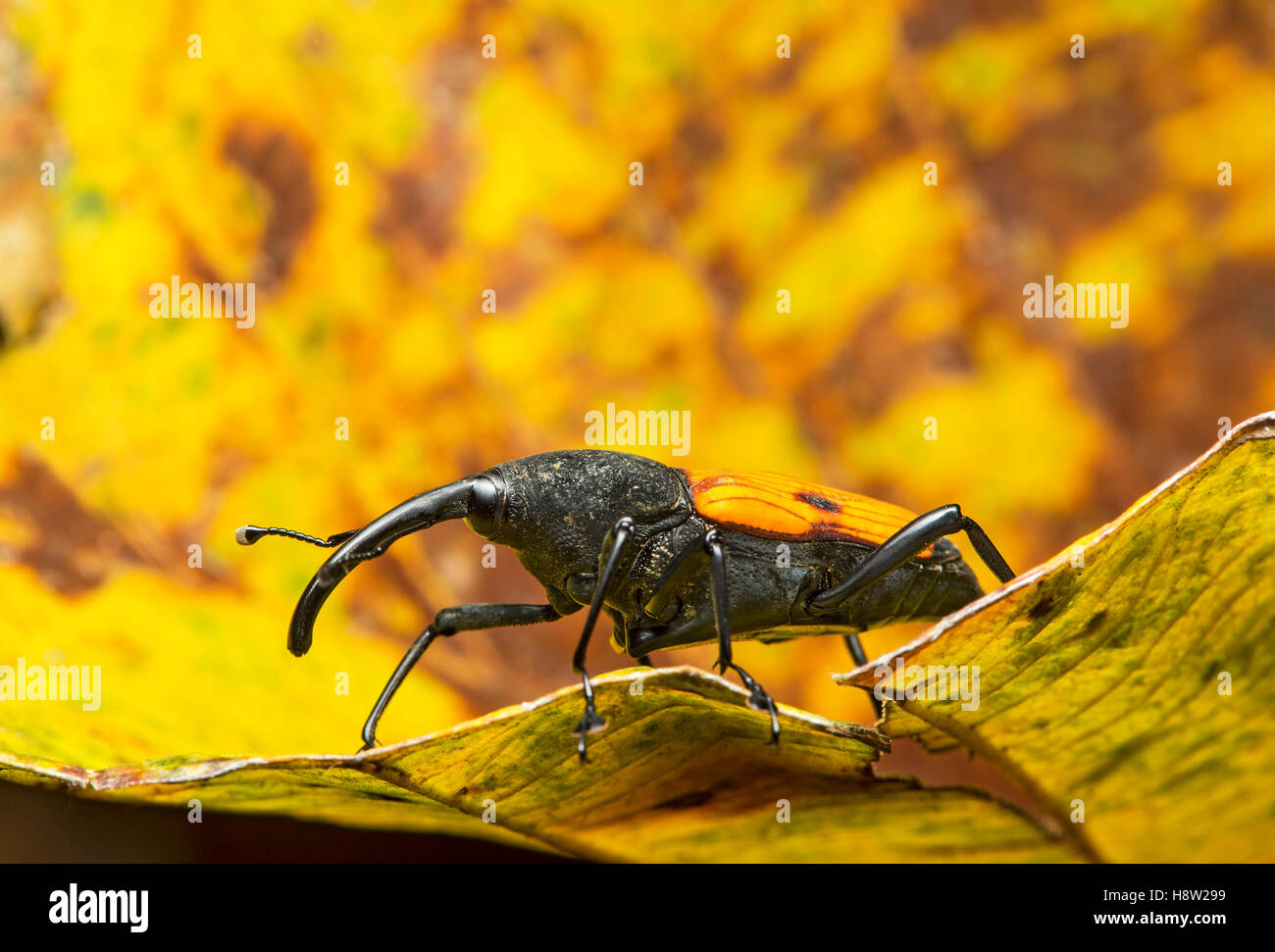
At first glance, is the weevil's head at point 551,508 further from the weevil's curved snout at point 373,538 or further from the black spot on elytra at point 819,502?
the black spot on elytra at point 819,502

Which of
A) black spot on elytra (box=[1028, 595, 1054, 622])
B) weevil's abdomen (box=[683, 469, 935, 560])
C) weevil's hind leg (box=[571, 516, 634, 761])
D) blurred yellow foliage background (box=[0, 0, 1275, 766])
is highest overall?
blurred yellow foliage background (box=[0, 0, 1275, 766])

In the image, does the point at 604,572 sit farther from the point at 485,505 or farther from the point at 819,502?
the point at 819,502

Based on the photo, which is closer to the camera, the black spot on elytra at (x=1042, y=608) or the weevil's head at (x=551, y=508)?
the black spot on elytra at (x=1042, y=608)

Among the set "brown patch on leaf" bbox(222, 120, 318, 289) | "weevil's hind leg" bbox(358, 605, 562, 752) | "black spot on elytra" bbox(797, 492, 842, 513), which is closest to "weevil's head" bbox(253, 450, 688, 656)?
"weevil's hind leg" bbox(358, 605, 562, 752)

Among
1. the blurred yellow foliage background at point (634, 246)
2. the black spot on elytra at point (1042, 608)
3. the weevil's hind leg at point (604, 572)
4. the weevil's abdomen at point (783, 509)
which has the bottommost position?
the black spot on elytra at point (1042, 608)

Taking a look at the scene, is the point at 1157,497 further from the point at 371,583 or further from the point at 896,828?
the point at 371,583

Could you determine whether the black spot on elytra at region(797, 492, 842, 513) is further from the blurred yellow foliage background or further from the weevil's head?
the blurred yellow foliage background

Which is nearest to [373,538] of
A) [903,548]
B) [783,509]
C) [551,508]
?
[551,508]

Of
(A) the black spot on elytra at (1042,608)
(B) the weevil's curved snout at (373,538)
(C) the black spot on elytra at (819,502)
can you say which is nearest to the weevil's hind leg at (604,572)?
(B) the weevil's curved snout at (373,538)

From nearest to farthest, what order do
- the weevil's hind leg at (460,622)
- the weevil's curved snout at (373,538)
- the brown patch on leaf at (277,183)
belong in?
the weevil's curved snout at (373,538) < the weevil's hind leg at (460,622) < the brown patch on leaf at (277,183)
